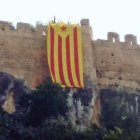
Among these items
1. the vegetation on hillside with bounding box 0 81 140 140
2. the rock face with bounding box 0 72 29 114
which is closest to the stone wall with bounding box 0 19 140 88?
the rock face with bounding box 0 72 29 114

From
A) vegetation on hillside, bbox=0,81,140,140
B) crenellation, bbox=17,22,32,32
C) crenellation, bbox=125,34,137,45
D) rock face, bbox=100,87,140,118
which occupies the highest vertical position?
crenellation, bbox=17,22,32,32

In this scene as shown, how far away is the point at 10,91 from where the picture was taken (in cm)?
3919

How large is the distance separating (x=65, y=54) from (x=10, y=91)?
10.5ft

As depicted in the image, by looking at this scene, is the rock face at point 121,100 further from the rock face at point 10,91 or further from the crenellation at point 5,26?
the crenellation at point 5,26

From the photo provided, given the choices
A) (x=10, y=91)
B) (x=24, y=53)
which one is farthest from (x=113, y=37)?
(x=10, y=91)

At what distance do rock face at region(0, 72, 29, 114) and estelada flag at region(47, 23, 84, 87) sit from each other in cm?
156

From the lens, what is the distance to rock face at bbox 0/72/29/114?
38625mm

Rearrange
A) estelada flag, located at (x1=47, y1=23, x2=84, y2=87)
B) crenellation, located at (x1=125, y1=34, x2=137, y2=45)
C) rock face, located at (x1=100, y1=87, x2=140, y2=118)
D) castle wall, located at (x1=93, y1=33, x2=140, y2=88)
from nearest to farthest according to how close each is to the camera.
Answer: estelada flag, located at (x1=47, y1=23, x2=84, y2=87) < rock face, located at (x1=100, y1=87, x2=140, y2=118) < castle wall, located at (x1=93, y1=33, x2=140, y2=88) < crenellation, located at (x1=125, y1=34, x2=137, y2=45)

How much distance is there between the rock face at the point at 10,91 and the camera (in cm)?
3862

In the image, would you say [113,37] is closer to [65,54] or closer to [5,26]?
[65,54]

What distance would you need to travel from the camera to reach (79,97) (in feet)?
132

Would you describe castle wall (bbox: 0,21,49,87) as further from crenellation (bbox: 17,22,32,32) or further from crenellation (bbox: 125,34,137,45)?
crenellation (bbox: 125,34,137,45)

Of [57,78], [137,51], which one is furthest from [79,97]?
[137,51]

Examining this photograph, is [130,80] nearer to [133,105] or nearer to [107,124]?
[133,105]
